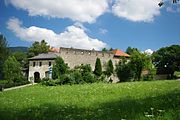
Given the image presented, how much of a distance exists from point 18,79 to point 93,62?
1971 cm

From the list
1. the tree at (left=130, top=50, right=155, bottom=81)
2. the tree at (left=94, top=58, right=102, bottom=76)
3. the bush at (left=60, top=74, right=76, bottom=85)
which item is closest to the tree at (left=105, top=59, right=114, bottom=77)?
the tree at (left=94, top=58, right=102, bottom=76)

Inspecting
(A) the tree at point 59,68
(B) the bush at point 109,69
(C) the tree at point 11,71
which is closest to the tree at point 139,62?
(B) the bush at point 109,69

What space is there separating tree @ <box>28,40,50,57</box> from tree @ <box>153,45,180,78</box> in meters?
A: 32.4

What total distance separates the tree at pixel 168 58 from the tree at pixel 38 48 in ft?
106

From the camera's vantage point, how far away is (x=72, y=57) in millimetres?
72812

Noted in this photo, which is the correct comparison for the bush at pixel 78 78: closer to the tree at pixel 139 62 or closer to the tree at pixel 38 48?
the tree at pixel 139 62

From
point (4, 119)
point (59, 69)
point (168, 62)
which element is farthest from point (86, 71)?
point (168, 62)

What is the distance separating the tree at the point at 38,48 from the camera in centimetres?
9781

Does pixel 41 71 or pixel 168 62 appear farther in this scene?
pixel 168 62

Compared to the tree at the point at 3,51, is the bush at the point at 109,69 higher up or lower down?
lower down

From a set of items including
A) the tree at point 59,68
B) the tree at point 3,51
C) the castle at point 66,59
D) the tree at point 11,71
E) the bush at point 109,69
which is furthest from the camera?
the tree at point 3,51

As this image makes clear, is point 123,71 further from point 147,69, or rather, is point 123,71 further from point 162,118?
point 162,118

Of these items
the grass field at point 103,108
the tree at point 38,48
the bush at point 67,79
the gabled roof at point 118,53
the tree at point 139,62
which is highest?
the tree at point 38,48

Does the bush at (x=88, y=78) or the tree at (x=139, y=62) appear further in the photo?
the tree at (x=139, y=62)
